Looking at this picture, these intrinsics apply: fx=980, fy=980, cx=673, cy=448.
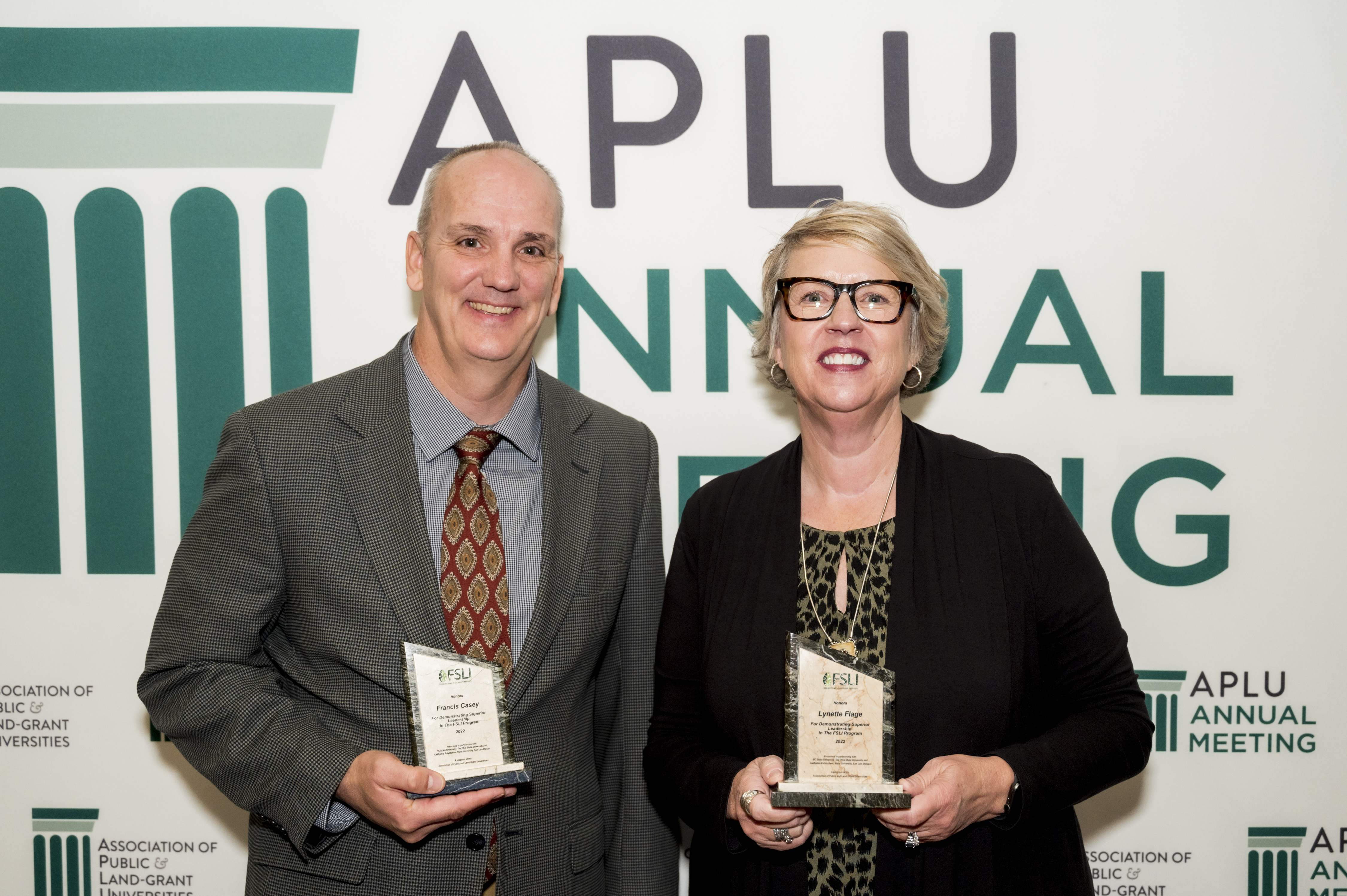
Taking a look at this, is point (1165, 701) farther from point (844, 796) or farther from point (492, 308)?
point (492, 308)

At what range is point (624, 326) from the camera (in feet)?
9.30

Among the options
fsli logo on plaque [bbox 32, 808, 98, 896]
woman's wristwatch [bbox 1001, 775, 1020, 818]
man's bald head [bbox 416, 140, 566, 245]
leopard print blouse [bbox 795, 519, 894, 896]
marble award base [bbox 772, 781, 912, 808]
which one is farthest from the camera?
fsli logo on plaque [bbox 32, 808, 98, 896]

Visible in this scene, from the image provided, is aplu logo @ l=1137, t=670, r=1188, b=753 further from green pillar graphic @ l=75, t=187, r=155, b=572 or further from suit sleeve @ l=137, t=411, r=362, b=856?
green pillar graphic @ l=75, t=187, r=155, b=572

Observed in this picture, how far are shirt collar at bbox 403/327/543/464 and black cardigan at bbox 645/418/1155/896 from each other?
515 millimetres

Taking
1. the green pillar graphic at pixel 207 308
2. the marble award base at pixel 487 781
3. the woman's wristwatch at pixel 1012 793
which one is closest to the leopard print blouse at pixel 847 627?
the woman's wristwatch at pixel 1012 793

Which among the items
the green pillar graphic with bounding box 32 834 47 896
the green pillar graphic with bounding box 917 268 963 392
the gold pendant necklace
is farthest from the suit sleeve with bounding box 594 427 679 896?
the green pillar graphic with bounding box 32 834 47 896

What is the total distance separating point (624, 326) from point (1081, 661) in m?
1.52

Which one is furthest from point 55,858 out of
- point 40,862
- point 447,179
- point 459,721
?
point 447,179

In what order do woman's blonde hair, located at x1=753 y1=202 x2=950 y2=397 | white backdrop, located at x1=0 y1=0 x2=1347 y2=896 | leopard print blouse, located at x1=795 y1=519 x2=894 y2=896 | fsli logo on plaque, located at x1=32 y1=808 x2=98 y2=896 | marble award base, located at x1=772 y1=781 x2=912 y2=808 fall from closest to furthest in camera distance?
marble award base, located at x1=772 y1=781 x2=912 y2=808, leopard print blouse, located at x1=795 y1=519 x2=894 y2=896, woman's blonde hair, located at x1=753 y1=202 x2=950 y2=397, white backdrop, located at x1=0 y1=0 x2=1347 y2=896, fsli logo on plaque, located at x1=32 y1=808 x2=98 y2=896

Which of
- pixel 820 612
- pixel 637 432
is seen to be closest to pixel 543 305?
pixel 637 432

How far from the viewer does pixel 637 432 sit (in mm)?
2385

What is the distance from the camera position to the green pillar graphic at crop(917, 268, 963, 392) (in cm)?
279

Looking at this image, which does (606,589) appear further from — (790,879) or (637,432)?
(790,879)

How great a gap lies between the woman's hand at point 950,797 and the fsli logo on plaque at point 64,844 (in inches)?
97.6
